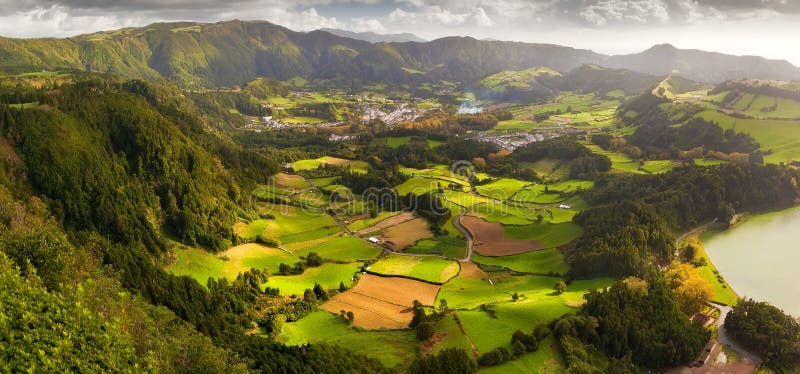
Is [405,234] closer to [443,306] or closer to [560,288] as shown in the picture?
[443,306]

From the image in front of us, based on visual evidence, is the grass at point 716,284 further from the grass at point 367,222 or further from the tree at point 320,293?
the grass at point 367,222

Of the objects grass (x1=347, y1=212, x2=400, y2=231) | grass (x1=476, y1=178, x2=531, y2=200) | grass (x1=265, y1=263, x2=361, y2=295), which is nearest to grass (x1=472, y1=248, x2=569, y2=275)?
grass (x1=265, y1=263, x2=361, y2=295)

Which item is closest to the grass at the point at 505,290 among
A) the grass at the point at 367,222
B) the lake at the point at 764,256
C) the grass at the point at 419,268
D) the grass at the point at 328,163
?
the grass at the point at 419,268

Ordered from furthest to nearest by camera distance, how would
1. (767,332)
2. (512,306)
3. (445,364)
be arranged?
(512,306) < (767,332) < (445,364)

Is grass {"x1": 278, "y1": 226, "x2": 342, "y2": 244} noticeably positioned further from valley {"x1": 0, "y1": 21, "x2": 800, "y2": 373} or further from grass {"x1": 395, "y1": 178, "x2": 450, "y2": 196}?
grass {"x1": 395, "y1": 178, "x2": 450, "y2": 196}

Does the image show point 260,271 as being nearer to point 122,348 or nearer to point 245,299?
point 245,299

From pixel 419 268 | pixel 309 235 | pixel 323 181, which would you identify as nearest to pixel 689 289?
pixel 419 268

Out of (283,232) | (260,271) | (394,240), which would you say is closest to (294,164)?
(283,232)

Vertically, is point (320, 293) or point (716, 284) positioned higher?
point (716, 284)
